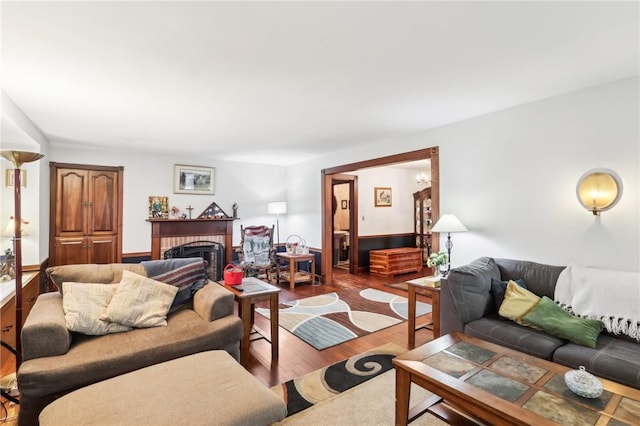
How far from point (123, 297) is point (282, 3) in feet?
7.52

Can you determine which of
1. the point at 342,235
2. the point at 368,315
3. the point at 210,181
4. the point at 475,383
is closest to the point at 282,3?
the point at 475,383

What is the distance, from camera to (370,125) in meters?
3.84

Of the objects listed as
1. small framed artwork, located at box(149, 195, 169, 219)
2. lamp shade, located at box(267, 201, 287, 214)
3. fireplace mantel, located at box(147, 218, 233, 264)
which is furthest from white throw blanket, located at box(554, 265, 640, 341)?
small framed artwork, located at box(149, 195, 169, 219)

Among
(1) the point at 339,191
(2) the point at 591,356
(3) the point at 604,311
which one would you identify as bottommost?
(2) the point at 591,356

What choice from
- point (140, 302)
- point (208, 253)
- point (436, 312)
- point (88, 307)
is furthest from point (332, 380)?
point (208, 253)

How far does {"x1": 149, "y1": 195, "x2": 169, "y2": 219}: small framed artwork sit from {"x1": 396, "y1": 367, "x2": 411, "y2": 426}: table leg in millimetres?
5012

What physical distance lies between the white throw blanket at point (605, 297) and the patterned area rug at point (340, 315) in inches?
69.6

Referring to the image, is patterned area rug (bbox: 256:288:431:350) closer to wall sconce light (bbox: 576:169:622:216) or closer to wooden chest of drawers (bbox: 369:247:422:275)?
wooden chest of drawers (bbox: 369:247:422:275)

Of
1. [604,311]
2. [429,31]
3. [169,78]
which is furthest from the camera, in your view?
[169,78]

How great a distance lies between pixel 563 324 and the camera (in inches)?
89.9

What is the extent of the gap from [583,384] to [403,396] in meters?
0.88

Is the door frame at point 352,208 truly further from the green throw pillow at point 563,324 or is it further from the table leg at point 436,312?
the green throw pillow at point 563,324

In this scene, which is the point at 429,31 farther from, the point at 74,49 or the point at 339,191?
the point at 339,191

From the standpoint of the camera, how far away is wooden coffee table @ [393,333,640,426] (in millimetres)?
1396
